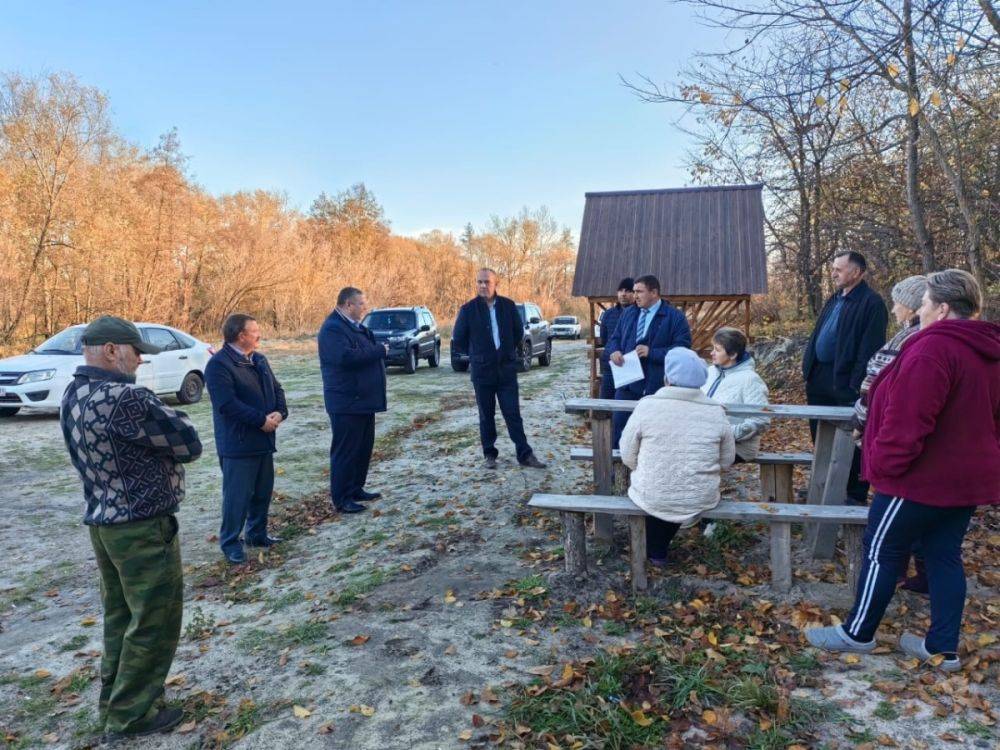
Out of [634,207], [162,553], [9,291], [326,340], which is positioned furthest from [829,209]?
[9,291]

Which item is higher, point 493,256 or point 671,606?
point 493,256

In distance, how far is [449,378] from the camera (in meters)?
16.1

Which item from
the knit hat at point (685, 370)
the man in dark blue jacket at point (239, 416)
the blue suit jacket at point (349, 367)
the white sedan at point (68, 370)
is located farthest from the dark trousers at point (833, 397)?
the white sedan at point (68, 370)

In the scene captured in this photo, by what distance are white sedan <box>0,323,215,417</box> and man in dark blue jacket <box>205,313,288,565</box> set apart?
458cm

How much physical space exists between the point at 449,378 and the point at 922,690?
536 inches

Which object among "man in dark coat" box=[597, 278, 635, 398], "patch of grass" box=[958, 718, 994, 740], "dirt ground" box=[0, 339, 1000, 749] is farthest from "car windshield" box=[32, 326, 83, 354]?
"patch of grass" box=[958, 718, 994, 740]

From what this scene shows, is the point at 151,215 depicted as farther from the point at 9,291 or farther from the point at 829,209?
the point at 829,209

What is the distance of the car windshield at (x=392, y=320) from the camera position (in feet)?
58.3

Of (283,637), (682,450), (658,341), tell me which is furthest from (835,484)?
(283,637)

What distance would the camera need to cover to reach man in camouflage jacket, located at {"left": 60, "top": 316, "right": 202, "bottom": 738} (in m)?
2.66

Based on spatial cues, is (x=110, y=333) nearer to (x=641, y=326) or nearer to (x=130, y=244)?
(x=641, y=326)

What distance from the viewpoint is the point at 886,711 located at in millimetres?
2771

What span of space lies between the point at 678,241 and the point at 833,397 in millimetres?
4996

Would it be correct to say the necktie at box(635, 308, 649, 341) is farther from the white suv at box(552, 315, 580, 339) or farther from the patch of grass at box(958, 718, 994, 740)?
the white suv at box(552, 315, 580, 339)
